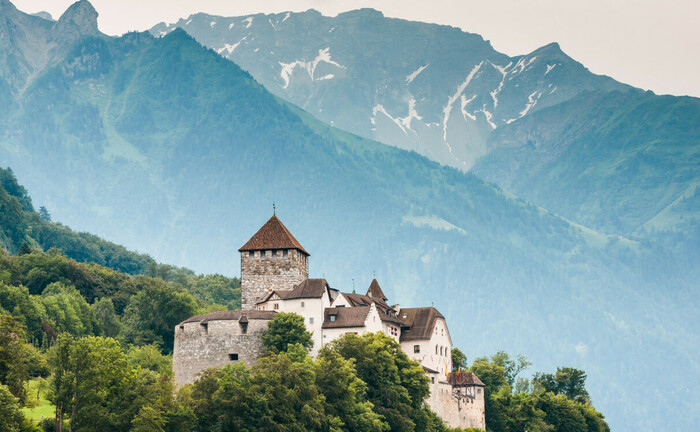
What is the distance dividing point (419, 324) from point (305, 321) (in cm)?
1513

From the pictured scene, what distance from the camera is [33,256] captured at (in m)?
157

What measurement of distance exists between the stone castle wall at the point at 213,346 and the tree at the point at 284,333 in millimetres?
796

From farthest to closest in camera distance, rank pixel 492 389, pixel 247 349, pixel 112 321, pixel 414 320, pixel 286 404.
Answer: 1. pixel 112 321
2. pixel 492 389
3. pixel 414 320
4. pixel 247 349
5. pixel 286 404

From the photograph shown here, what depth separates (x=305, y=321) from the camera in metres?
105

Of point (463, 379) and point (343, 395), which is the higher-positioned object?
point (463, 379)

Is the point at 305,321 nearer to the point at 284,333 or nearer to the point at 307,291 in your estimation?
the point at 307,291

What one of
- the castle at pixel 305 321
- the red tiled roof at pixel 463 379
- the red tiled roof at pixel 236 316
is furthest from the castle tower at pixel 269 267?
the red tiled roof at pixel 463 379

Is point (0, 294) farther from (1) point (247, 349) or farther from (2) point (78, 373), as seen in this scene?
(2) point (78, 373)

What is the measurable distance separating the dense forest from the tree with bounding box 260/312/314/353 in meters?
0.10

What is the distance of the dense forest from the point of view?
81.8 m

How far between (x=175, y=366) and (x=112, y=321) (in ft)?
146

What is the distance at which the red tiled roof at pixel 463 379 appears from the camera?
381 feet

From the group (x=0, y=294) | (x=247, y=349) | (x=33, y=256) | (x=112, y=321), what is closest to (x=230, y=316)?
(x=247, y=349)

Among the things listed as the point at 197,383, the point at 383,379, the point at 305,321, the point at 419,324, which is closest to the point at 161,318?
the point at 305,321
